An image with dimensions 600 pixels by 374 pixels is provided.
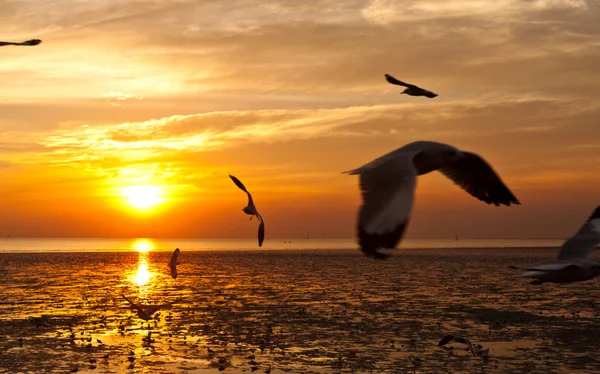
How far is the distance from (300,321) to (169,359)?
10667 millimetres

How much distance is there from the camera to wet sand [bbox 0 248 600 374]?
2556 cm

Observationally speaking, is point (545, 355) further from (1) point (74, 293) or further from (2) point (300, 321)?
(1) point (74, 293)

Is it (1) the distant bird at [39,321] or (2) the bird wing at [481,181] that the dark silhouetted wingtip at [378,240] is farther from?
(1) the distant bird at [39,321]

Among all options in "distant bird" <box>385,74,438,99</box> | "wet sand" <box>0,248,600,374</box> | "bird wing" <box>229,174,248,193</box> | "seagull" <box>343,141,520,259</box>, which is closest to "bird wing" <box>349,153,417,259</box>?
"seagull" <box>343,141,520,259</box>

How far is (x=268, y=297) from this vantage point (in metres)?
48.3

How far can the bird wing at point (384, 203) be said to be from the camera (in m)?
3.39

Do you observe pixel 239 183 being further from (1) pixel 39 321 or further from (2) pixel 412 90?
(1) pixel 39 321

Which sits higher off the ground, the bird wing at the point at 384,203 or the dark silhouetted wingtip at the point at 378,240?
the bird wing at the point at 384,203

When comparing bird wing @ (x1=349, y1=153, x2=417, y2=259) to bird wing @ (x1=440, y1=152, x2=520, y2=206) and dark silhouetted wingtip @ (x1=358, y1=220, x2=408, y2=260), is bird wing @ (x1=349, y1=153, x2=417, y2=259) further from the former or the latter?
bird wing @ (x1=440, y1=152, x2=520, y2=206)

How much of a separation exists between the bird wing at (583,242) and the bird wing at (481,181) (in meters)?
2.98

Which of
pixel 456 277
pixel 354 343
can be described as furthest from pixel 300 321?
pixel 456 277

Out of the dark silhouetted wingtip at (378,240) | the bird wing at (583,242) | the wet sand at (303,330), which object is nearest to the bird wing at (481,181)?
the dark silhouetted wingtip at (378,240)

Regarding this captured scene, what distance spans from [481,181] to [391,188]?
254cm

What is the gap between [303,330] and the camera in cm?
3284
